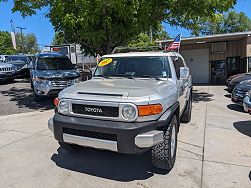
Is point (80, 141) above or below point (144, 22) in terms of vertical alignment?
below

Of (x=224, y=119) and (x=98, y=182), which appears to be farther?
(x=224, y=119)

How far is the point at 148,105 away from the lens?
387 cm

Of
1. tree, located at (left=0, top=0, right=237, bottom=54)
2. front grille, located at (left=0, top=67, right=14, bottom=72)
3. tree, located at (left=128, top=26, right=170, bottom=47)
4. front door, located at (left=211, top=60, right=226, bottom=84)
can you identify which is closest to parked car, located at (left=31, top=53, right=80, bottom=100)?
tree, located at (left=0, top=0, right=237, bottom=54)

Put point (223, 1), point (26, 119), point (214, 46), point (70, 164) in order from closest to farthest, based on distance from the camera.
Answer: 1. point (70, 164)
2. point (26, 119)
3. point (223, 1)
4. point (214, 46)

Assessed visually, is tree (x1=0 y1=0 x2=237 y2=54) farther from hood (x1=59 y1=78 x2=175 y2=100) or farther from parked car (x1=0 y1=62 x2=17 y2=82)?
parked car (x1=0 y1=62 x2=17 y2=82)

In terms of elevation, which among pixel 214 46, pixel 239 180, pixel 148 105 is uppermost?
pixel 214 46

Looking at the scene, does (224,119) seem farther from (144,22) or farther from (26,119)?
(26,119)

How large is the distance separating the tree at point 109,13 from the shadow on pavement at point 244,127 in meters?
5.10

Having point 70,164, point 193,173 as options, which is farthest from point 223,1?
point 70,164

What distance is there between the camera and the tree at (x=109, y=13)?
366 inches

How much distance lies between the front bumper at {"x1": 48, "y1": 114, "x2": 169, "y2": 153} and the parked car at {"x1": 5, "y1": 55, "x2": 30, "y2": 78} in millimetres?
14481

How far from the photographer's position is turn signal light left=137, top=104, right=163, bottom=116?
3.85 meters

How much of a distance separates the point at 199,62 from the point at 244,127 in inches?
633

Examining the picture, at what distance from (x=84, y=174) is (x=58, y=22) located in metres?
8.18
